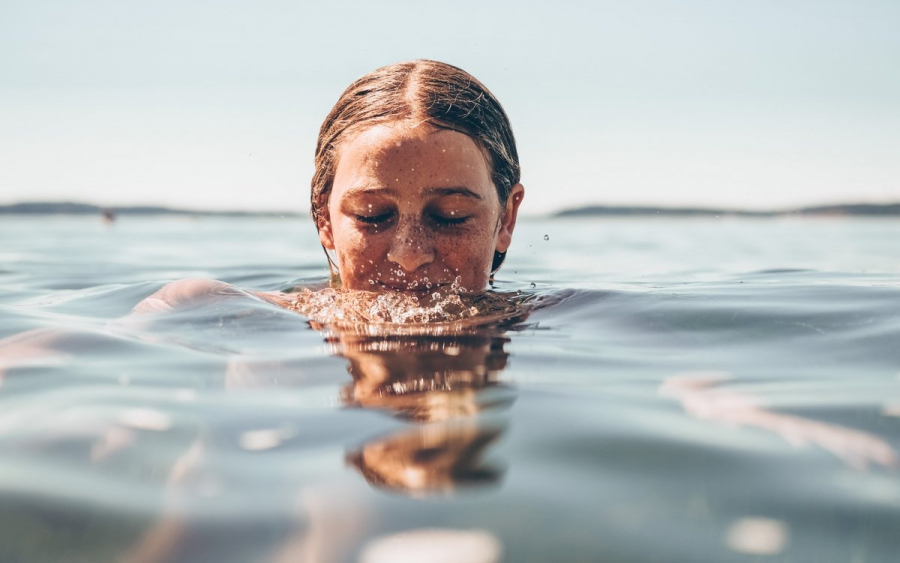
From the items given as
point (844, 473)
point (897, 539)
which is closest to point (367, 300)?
point (844, 473)

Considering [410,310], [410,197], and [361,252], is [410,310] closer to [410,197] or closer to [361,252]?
[361,252]

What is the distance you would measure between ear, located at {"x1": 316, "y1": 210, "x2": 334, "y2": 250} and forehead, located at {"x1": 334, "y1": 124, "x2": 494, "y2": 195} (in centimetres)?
48

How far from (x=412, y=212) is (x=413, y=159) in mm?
264

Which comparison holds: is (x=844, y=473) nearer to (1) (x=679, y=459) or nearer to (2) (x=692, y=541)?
(1) (x=679, y=459)

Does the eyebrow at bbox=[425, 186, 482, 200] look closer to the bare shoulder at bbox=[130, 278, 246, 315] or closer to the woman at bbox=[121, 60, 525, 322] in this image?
the woman at bbox=[121, 60, 525, 322]

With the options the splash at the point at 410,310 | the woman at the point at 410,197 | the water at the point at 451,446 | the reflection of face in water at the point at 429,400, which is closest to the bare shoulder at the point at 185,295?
the woman at the point at 410,197

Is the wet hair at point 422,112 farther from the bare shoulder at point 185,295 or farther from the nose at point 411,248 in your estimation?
the bare shoulder at point 185,295

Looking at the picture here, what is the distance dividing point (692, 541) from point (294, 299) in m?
3.24

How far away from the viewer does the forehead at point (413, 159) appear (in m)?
3.51

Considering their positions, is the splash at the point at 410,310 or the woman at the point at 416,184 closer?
the splash at the point at 410,310

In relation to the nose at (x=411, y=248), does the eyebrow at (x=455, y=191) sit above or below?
above

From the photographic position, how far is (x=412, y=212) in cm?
347

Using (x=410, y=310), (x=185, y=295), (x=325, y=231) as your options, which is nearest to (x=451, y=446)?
(x=410, y=310)

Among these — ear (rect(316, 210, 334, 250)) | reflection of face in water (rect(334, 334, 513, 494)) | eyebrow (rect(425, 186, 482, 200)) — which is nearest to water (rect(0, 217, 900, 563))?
reflection of face in water (rect(334, 334, 513, 494))
